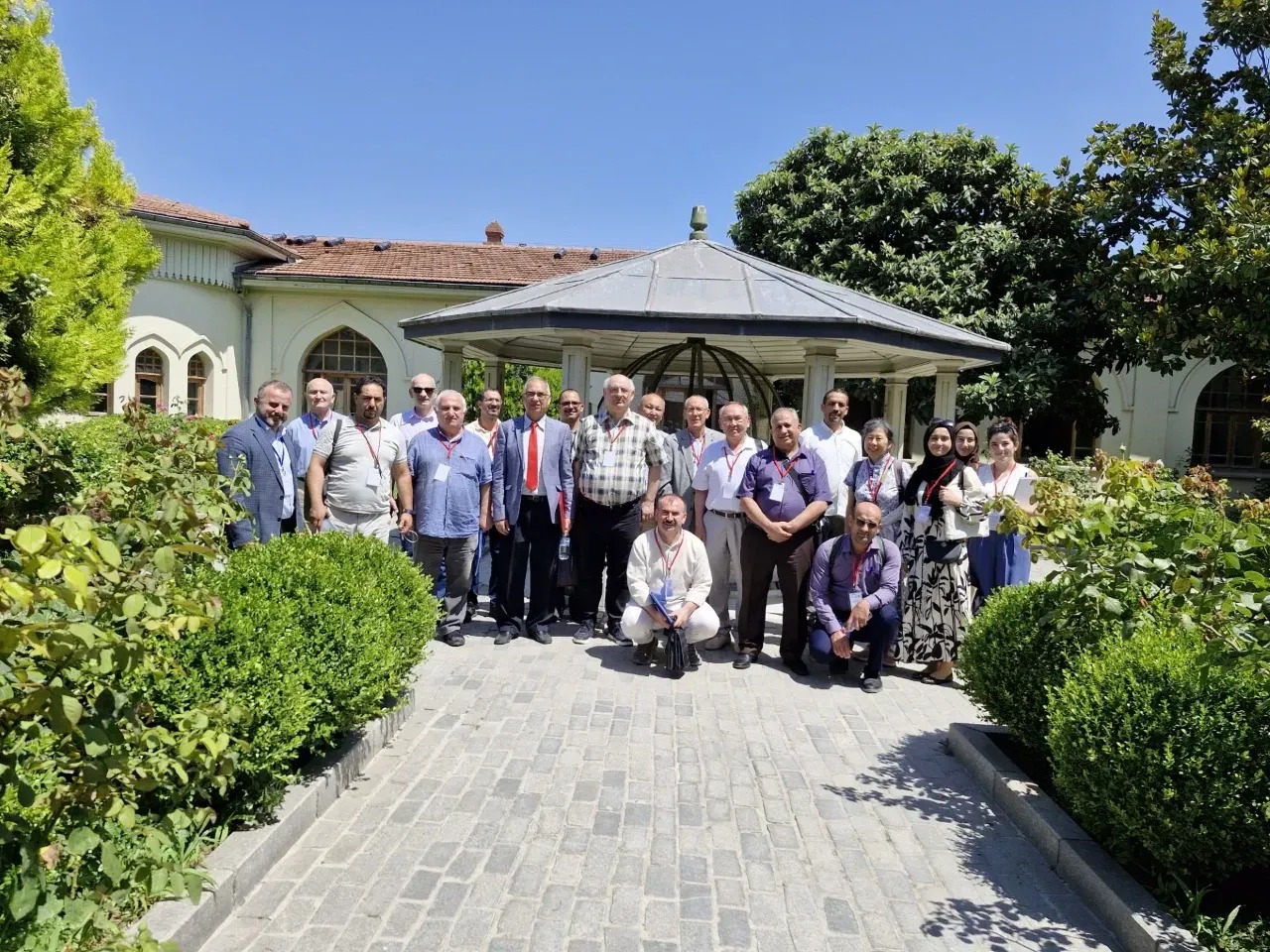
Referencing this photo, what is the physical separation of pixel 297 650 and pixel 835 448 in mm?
4838

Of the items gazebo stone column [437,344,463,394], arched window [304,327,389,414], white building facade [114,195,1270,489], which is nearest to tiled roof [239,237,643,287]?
white building facade [114,195,1270,489]

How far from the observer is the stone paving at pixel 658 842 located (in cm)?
310

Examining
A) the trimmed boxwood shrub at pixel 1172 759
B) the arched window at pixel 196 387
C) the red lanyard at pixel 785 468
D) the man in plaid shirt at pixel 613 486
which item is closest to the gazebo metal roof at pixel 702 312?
the man in plaid shirt at pixel 613 486

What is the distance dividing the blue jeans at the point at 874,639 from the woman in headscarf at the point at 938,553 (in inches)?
14.9

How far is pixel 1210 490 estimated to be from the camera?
4180 millimetres

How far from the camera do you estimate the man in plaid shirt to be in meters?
6.73

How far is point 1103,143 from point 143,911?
1752 centimetres

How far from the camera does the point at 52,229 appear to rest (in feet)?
29.0

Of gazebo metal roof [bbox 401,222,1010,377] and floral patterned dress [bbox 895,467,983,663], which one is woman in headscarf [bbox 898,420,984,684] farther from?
gazebo metal roof [bbox 401,222,1010,377]

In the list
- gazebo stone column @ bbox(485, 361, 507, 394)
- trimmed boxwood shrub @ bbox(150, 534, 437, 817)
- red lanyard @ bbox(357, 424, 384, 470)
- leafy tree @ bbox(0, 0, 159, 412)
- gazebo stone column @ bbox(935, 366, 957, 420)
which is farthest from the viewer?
gazebo stone column @ bbox(485, 361, 507, 394)

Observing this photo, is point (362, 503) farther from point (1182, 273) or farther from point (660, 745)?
point (1182, 273)

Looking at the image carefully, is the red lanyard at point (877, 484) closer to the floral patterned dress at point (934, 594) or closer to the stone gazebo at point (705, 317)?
the floral patterned dress at point (934, 594)

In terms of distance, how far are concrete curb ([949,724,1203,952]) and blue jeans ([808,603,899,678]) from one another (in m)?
1.17

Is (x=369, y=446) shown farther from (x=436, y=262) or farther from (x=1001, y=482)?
(x=436, y=262)
